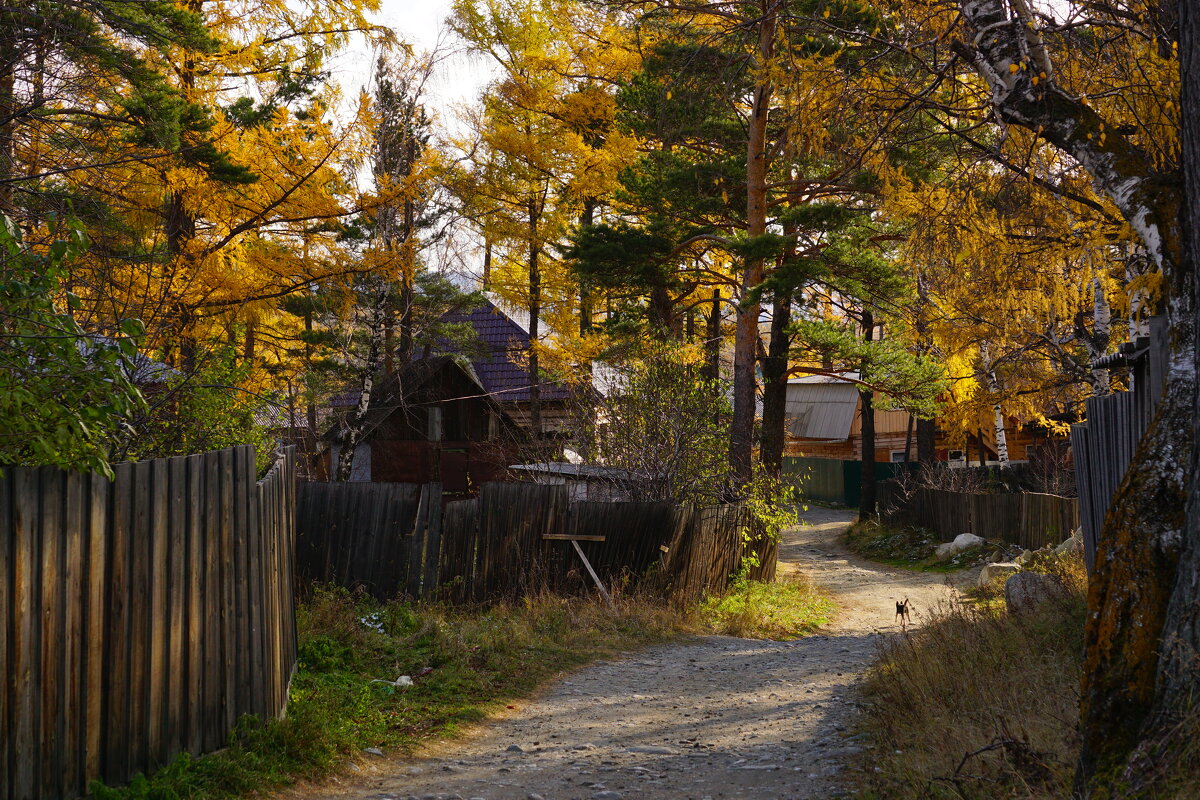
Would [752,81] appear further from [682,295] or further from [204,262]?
[204,262]

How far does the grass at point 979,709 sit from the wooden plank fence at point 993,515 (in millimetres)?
11663

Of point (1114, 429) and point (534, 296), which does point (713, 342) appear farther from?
point (1114, 429)

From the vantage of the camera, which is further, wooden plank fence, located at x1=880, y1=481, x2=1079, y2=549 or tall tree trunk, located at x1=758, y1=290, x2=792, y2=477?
tall tree trunk, located at x1=758, y1=290, x2=792, y2=477

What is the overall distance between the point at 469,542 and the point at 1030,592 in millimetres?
7066

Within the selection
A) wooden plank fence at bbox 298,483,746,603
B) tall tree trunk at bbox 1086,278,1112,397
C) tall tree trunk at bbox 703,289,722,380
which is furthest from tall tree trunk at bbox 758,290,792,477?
wooden plank fence at bbox 298,483,746,603

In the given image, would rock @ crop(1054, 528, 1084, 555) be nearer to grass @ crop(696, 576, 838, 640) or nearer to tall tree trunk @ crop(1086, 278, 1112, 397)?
tall tree trunk @ crop(1086, 278, 1112, 397)

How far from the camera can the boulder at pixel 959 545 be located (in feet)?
74.4

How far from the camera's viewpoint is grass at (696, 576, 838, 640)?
13.7 metres

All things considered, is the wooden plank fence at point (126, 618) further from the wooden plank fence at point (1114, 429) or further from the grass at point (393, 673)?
the wooden plank fence at point (1114, 429)

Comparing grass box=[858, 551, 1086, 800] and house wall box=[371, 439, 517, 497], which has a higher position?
house wall box=[371, 439, 517, 497]

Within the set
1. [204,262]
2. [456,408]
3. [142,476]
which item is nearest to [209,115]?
[204,262]

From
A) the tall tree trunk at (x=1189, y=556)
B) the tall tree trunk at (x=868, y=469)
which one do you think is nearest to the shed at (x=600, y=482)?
the tall tree trunk at (x=1189, y=556)

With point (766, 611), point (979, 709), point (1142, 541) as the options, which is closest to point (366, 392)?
point (766, 611)

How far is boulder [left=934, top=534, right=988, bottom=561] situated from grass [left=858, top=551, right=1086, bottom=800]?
45.1ft
